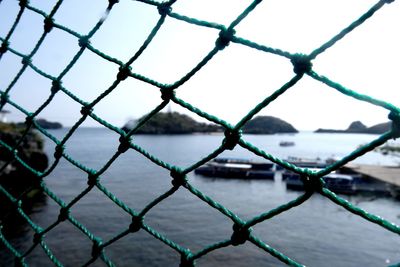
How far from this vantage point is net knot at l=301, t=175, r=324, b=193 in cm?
132

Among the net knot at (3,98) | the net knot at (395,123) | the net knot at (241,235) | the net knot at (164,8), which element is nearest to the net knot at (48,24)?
the net knot at (3,98)

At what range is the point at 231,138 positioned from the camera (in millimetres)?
1560

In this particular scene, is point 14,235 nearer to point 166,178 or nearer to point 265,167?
point 166,178

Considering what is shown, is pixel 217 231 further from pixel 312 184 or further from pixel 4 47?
pixel 312 184

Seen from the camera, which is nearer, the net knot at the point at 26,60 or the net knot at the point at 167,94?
the net knot at the point at 167,94

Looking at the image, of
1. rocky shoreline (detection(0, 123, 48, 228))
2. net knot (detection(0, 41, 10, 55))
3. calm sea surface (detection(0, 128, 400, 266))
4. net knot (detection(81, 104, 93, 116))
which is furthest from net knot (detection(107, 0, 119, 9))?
rocky shoreline (detection(0, 123, 48, 228))

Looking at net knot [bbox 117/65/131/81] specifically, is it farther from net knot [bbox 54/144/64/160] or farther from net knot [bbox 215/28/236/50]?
net knot [bbox 54/144/64/160]

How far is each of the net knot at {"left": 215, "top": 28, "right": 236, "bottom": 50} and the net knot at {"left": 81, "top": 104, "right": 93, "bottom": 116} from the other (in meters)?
1.15

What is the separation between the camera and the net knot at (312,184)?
1.32m

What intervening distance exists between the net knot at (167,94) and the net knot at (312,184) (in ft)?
2.70

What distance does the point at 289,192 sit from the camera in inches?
1296

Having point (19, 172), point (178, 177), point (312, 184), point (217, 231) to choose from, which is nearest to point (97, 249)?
point (178, 177)

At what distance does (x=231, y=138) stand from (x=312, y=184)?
0.41 m

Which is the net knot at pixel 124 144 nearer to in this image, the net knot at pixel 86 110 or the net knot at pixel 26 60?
the net knot at pixel 86 110
